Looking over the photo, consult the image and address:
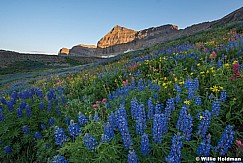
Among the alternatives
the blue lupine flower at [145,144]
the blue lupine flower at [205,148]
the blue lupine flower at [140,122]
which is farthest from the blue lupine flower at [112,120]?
the blue lupine flower at [205,148]

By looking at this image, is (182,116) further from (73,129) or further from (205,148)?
(73,129)

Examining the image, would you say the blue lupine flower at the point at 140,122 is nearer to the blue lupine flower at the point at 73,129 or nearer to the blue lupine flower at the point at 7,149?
the blue lupine flower at the point at 73,129

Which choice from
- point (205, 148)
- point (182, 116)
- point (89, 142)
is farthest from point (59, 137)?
point (205, 148)

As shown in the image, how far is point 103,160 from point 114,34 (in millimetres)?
188987

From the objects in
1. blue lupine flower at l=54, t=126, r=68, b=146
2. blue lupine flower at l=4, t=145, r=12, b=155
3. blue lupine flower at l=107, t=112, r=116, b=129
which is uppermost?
blue lupine flower at l=107, t=112, r=116, b=129

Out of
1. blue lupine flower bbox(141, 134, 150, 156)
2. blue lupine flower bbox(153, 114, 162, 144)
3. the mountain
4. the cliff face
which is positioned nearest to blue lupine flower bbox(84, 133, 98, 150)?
blue lupine flower bbox(141, 134, 150, 156)

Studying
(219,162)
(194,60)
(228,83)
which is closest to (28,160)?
(219,162)

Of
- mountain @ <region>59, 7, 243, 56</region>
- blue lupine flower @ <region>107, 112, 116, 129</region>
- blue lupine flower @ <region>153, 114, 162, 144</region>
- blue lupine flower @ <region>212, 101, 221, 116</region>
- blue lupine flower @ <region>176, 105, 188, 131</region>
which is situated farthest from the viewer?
mountain @ <region>59, 7, 243, 56</region>

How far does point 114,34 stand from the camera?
602 feet

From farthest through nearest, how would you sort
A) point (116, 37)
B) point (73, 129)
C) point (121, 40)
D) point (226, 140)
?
point (116, 37), point (121, 40), point (73, 129), point (226, 140)

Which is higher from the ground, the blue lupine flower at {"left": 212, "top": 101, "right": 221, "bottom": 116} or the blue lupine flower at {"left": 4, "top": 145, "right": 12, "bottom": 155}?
the blue lupine flower at {"left": 212, "top": 101, "right": 221, "bottom": 116}

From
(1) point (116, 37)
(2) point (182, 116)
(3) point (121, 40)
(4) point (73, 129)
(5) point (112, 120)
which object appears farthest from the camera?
(1) point (116, 37)

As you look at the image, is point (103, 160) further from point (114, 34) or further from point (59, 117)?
point (114, 34)

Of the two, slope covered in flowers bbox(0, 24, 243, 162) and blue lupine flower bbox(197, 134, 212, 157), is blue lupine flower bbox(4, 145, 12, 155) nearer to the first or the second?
slope covered in flowers bbox(0, 24, 243, 162)
